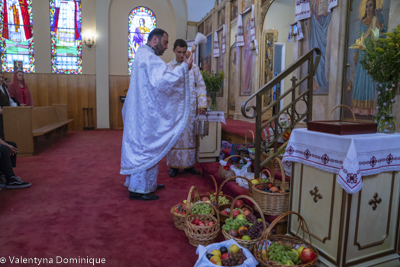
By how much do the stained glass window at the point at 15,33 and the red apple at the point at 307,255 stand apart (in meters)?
12.1

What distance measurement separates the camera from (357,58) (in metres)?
4.09

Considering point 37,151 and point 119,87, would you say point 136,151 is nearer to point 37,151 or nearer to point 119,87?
point 37,151

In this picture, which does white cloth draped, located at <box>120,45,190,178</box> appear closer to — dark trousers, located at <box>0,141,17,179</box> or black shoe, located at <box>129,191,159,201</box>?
black shoe, located at <box>129,191,159,201</box>

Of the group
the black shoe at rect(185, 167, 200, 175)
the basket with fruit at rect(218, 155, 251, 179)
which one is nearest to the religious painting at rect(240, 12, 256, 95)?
the black shoe at rect(185, 167, 200, 175)

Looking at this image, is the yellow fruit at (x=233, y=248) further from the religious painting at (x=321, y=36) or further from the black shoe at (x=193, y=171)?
the religious painting at (x=321, y=36)

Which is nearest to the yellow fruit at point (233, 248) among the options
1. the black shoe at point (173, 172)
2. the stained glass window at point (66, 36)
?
the black shoe at point (173, 172)

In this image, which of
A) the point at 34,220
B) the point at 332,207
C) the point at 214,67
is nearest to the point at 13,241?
the point at 34,220

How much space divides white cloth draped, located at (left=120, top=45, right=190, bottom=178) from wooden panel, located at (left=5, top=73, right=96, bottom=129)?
909 centimetres

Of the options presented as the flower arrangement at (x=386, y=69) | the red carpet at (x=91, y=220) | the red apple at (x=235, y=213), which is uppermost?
the flower arrangement at (x=386, y=69)

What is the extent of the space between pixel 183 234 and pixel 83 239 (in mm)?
864

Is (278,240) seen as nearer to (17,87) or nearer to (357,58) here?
(357,58)

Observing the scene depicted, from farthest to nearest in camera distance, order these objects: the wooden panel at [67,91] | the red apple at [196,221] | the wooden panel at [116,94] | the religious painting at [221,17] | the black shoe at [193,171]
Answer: the wooden panel at [116,94] < the wooden panel at [67,91] < the religious painting at [221,17] < the black shoe at [193,171] < the red apple at [196,221]

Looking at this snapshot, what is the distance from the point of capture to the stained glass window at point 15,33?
10977mm

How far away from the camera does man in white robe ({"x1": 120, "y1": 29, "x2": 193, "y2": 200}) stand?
323cm
